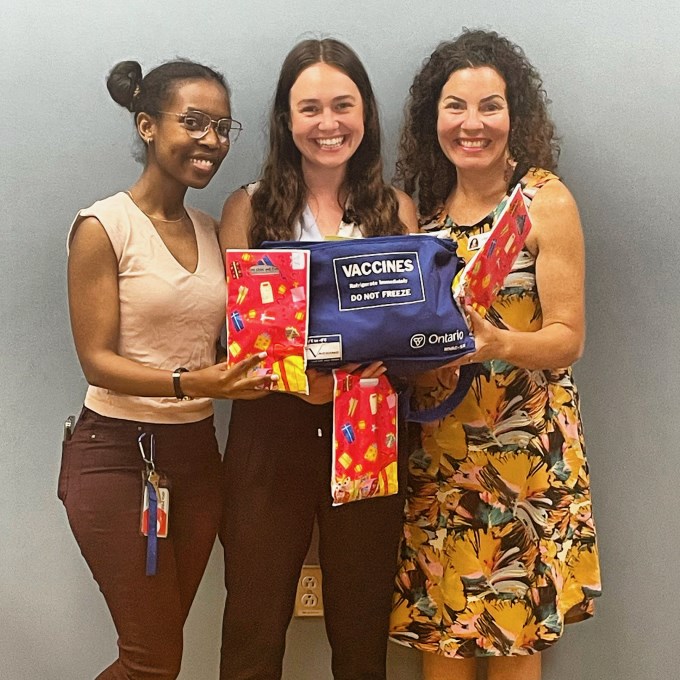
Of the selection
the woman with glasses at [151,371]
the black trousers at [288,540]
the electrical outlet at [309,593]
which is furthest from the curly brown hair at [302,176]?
the electrical outlet at [309,593]

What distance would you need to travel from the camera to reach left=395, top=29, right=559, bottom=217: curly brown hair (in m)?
1.48

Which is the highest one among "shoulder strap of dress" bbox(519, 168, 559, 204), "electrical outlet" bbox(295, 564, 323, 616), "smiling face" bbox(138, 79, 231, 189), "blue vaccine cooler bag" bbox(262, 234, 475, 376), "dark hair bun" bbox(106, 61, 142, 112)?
"dark hair bun" bbox(106, 61, 142, 112)

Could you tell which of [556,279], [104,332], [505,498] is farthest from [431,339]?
[104,332]

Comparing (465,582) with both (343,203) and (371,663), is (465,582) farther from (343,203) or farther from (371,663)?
(343,203)

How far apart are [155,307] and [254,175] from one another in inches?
19.4

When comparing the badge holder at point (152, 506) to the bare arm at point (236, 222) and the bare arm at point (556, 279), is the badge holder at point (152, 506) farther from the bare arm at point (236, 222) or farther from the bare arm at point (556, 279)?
the bare arm at point (556, 279)

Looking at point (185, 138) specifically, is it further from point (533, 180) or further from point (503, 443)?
point (503, 443)

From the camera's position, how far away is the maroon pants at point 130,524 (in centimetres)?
130

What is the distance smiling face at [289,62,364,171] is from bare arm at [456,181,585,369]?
0.37 meters

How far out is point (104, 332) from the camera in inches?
50.9

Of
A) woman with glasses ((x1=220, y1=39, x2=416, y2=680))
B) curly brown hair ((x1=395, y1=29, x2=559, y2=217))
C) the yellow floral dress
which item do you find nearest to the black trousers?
woman with glasses ((x1=220, y1=39, x2=416, y2=680))

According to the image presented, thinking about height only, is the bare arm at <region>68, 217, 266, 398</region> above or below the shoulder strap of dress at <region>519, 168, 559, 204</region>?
below

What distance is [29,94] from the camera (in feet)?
5.28

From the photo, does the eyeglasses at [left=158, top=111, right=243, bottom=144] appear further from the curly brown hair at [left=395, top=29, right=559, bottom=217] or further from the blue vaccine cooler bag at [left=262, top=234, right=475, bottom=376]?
the curly brown hair at [left=395, top=29, right=559, bottom=217]
